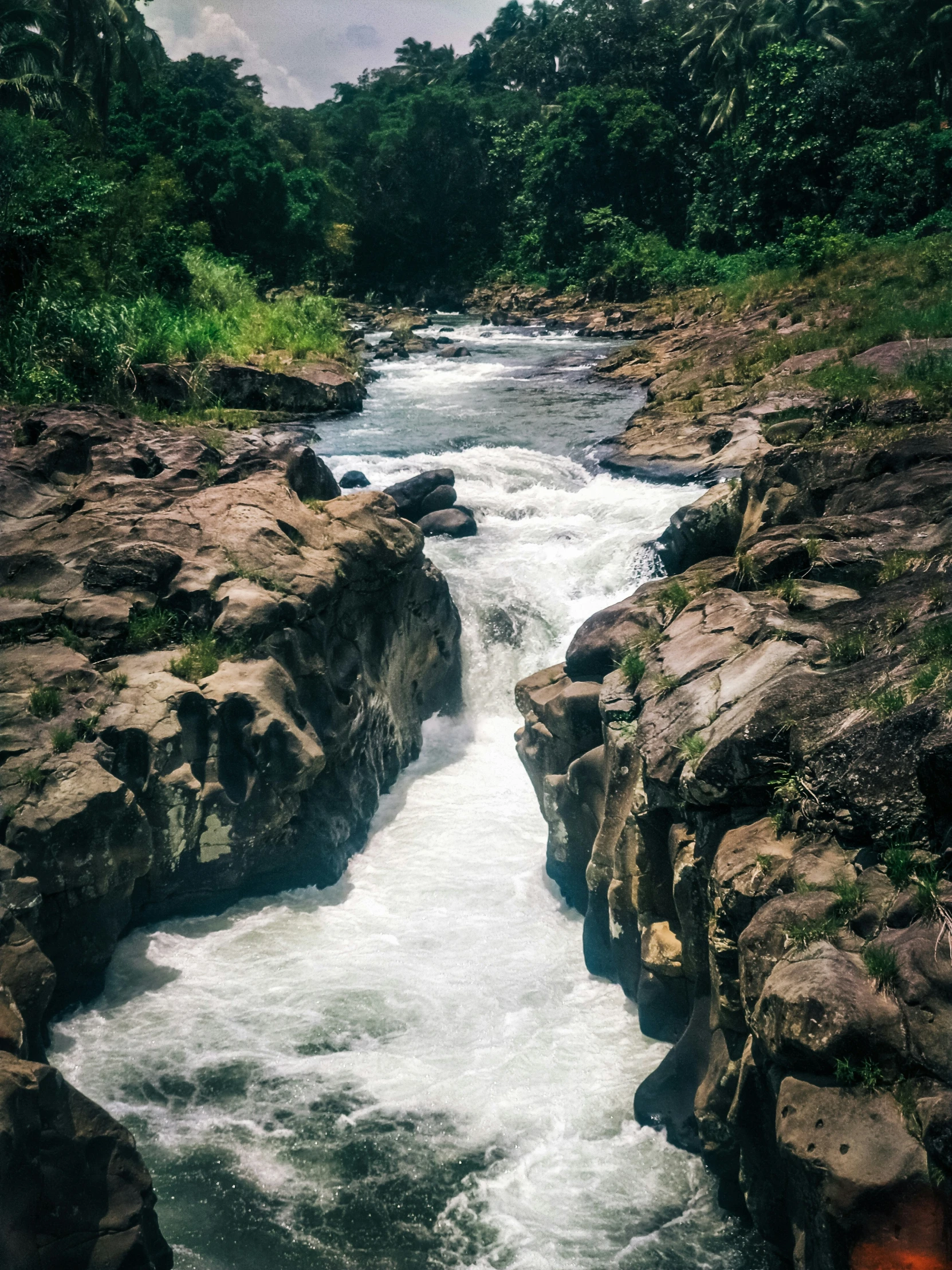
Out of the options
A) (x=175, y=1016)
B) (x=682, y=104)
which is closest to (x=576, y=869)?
(x=175, y=1016)

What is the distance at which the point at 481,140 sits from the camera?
52438mm

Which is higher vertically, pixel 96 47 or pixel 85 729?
pixel 96 47

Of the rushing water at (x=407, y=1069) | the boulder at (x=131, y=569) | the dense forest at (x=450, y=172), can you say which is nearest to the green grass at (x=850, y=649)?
the rushing water at (x=407, y=1069)

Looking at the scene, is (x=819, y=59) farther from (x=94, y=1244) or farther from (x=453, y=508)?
(x=94, y=1244)

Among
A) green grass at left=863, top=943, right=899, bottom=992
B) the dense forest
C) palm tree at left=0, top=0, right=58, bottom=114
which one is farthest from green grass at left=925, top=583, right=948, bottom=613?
palm tree at left=0, top=0, right=58, bottom=114

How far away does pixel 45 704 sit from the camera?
7.88m

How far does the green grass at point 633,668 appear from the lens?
8.21 meters

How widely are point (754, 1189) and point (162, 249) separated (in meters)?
21.7

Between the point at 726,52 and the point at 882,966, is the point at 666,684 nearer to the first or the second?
the point at 882,966

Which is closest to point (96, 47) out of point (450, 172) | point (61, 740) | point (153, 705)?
point (450, 172)

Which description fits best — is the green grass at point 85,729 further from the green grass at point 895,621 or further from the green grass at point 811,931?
the green grass at point 895,621

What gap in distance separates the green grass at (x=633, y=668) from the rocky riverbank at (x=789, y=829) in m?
0.02

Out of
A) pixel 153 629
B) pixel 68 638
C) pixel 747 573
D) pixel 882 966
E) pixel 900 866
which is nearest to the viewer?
pixel 882 966

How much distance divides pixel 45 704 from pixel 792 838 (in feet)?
18.6
